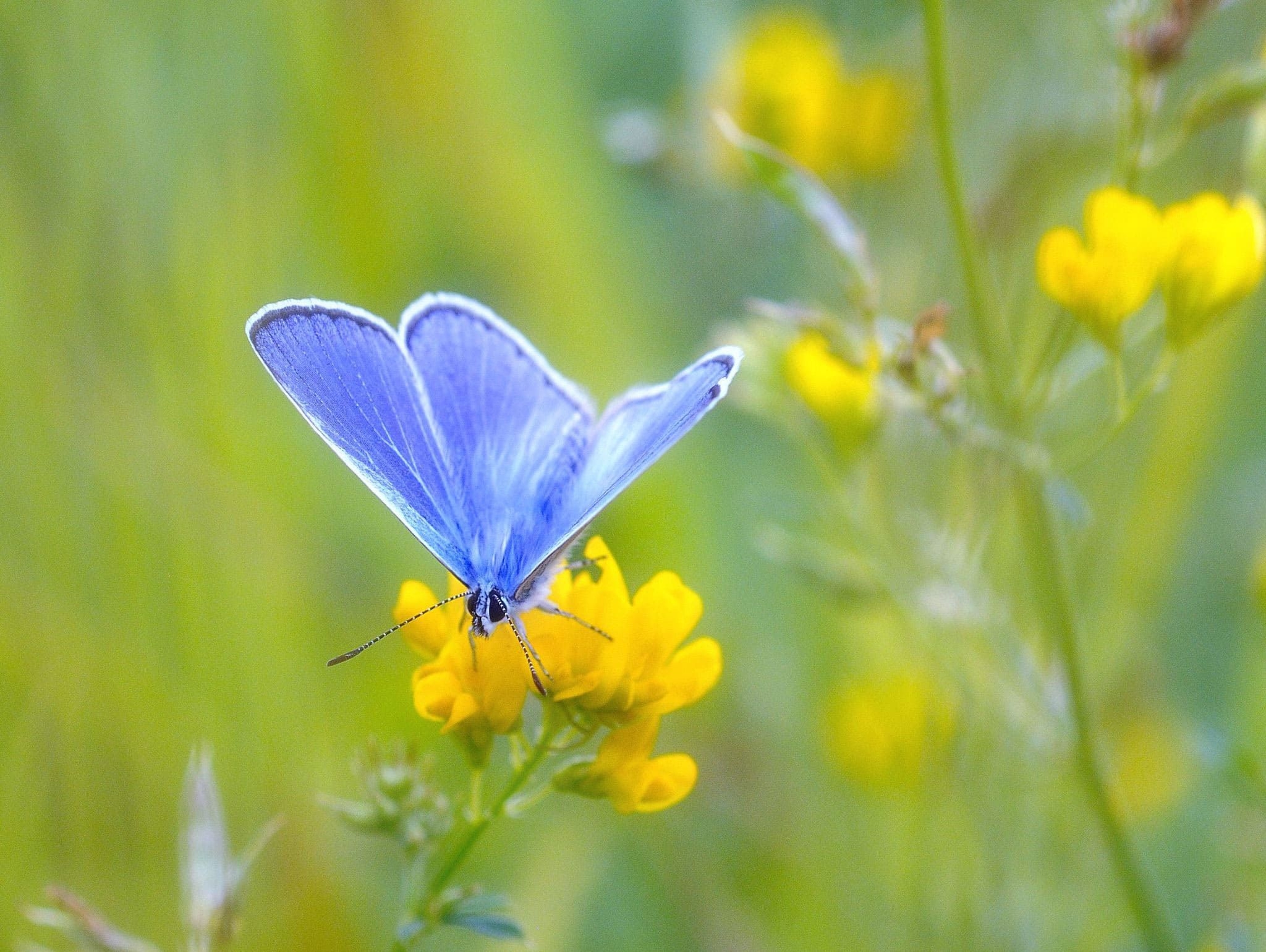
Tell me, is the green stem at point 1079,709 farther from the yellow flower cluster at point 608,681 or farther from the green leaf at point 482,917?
the green leaf at point 482,917

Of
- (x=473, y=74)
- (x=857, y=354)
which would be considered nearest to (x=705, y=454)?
(x=473, y=74)

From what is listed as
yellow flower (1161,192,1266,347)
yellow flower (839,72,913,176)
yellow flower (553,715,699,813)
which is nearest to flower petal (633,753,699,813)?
yellow flower (553,715,699,813)

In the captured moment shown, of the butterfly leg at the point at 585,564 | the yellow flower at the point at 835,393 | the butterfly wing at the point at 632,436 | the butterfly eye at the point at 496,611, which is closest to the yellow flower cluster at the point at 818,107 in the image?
the yellow flower at the point at 835,393

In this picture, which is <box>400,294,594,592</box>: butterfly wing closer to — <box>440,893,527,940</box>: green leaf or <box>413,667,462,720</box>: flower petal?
<box>413,667,462,720</box>: flower petal

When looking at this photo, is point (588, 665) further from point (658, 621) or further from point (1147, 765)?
point (1147, 765)

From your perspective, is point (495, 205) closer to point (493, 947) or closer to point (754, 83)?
point (754, 83)

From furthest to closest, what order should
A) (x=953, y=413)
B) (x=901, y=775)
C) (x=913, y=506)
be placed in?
1. (x=901, y=775)
2. (x=913, y=506)
3. (x=953, y=413)
